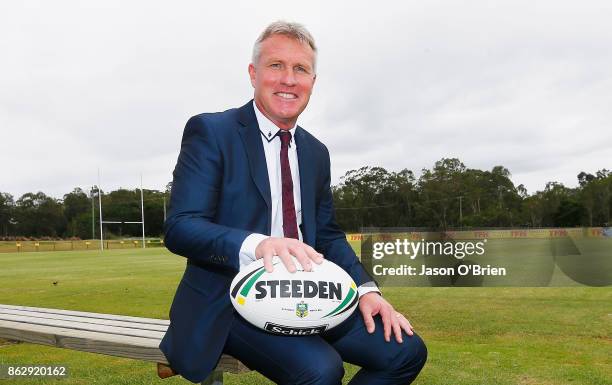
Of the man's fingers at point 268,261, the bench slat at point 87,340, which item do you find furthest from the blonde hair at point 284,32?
the bench slat at point 87,340

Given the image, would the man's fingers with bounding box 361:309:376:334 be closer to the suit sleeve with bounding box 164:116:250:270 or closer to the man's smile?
the suit sleeve with bounding box 164:116:250:270

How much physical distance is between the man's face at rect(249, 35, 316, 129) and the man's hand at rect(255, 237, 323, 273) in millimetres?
803

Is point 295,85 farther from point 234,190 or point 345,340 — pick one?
point 345,340

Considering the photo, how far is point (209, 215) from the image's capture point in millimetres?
2750

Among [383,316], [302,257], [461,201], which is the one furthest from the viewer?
[461,201]

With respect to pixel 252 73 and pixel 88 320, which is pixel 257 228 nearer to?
pixel 252 73

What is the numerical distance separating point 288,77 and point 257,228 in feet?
2.44

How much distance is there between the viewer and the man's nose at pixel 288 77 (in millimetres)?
2888

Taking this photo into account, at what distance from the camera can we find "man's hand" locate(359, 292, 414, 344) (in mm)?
2867

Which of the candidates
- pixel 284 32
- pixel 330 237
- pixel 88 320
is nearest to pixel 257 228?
pixel 330 237

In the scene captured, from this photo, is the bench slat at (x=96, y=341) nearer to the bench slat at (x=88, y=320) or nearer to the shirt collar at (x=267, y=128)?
the bench slat at (x=88, y=320)

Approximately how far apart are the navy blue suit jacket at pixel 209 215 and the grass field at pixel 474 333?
9.01 ft

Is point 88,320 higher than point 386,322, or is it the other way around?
point 386,322

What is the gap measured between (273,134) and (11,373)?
4.48 metres
